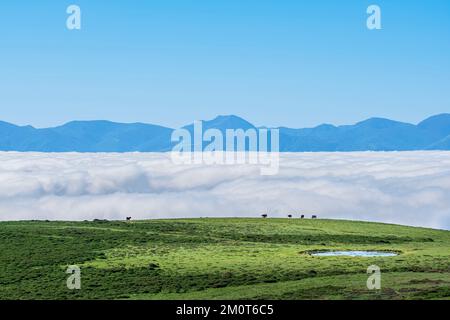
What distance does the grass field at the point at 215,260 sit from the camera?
247 ft

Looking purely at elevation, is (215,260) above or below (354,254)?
below

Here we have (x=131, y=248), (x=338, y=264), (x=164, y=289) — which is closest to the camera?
(x=164, y=289)

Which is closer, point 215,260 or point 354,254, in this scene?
point 215,260

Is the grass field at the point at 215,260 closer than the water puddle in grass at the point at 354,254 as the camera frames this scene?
Yes

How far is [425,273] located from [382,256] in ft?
64.4

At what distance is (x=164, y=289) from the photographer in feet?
258

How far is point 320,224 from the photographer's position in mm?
150875

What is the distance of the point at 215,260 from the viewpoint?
97.4 meters

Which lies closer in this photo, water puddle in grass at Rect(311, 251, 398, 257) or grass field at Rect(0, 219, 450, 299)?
grass field at Rect(0, 219, 450, 299)

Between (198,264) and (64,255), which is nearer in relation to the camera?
(198,264)

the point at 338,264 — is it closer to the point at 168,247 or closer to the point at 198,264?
the point at 198,264

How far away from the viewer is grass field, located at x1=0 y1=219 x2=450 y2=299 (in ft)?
247
